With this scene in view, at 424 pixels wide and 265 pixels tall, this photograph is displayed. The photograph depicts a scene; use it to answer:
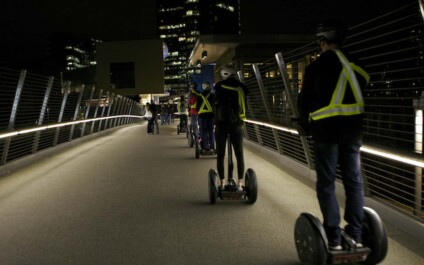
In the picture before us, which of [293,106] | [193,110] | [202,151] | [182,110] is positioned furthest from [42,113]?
[182,110]

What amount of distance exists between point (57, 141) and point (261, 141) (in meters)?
5.74

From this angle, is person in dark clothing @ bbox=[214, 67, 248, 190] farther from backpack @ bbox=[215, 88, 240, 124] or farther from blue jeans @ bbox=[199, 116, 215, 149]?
blue jeans @ bbox=[199, 116, 215, 149]

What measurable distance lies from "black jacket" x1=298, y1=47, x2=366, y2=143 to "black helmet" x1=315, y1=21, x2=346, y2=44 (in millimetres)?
123

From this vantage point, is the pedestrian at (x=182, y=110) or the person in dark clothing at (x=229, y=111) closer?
the person in dark clothing at (x=229, y=111)

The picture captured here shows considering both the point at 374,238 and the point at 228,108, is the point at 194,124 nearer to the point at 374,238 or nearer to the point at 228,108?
the point at 228,108

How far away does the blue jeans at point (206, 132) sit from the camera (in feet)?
34.7

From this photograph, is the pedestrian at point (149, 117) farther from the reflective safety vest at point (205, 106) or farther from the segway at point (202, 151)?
the reflective safety vest at point (205, 106)

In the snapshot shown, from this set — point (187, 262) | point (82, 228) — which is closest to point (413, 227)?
point (187, 262)

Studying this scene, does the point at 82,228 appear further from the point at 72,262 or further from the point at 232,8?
the point at 232,8

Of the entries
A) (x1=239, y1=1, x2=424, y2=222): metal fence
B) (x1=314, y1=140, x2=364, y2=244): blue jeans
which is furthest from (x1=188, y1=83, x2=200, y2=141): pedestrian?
(x1=314, y1=140, x2=364, y2=244): blue jeans

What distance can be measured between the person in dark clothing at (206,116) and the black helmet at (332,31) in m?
6.32

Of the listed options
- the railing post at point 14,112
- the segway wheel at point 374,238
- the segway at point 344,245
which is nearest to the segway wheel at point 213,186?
the segway at point 344,245

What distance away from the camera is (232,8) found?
15812 cm

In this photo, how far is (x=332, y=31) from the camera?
11.8 ft
